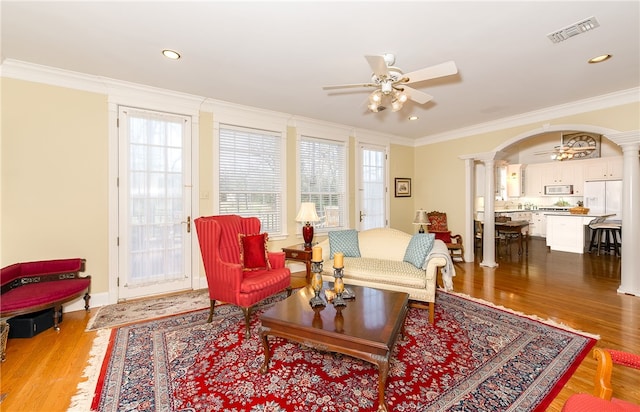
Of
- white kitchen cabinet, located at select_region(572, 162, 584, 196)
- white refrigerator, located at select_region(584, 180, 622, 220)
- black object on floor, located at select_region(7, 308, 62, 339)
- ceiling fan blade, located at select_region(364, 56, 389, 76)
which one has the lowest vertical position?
black object on floor, located at select_region(7, 308, 62, 339)

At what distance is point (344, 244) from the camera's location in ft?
13.1

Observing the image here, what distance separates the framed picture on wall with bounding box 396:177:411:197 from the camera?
6.54 meters

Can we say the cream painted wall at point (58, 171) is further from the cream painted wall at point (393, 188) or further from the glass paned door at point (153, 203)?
the cream painted wall at point (393, 188)

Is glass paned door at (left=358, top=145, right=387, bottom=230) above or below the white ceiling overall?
below

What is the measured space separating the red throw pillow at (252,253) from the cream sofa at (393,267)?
0.83m

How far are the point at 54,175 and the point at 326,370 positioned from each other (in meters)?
3.65

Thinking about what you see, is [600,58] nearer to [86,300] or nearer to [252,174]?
[252,174]

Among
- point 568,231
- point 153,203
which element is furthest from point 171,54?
point 568,231

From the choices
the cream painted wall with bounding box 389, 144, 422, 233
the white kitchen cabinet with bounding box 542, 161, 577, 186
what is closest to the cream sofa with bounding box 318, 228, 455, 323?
the cream painted wall with bounding box 389, 144, 422, 233

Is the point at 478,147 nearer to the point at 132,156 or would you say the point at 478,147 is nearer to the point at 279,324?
the point at 279,324

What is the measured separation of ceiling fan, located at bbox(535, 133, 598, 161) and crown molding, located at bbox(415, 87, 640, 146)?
357cm

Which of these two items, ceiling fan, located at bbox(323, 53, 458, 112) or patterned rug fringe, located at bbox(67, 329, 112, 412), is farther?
ceiling fan, located at bbox(323, 53, 458, 112)

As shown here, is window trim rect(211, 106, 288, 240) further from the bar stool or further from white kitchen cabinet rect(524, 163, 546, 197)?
white kitchen cabinet rect(524, 163, 546, 197)

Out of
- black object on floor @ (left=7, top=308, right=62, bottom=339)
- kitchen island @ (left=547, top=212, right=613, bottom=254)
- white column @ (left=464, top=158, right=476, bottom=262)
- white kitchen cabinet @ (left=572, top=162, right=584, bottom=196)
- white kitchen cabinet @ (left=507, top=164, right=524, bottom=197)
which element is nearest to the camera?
black object on floor @ (left=7, top=308, right=62, bottom=339)
